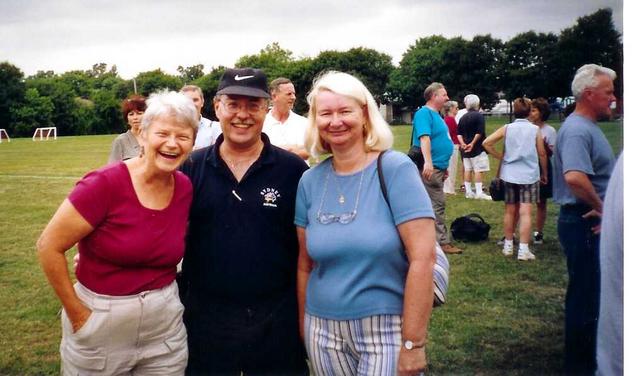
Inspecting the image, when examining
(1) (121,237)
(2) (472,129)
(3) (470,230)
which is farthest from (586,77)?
(2) (472,129)

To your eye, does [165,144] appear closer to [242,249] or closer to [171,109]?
[171,109]

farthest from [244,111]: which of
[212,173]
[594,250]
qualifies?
[594,250]

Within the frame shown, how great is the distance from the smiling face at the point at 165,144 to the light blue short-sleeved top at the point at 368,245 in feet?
1.89

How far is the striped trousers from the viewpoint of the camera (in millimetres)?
1792

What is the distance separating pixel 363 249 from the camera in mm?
1776

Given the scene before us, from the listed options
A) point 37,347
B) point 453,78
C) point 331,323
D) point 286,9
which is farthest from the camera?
point 453,78

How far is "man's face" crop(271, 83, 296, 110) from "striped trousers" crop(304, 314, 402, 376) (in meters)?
3.37

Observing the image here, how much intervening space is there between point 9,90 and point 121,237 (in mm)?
3959

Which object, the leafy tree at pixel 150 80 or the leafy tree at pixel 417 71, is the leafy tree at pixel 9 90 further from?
the leafy tree at pixel 417 71

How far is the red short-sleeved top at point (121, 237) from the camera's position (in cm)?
183

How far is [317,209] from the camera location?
192 centimetres

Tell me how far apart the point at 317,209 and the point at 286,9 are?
5.39 ft

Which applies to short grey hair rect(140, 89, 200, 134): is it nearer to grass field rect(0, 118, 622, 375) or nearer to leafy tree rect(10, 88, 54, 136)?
grass field rect(0, 118, 622, 375)
